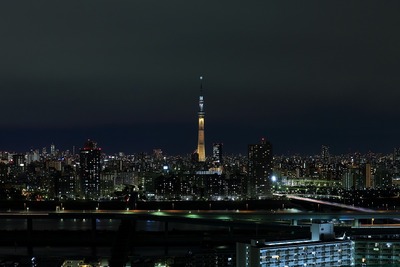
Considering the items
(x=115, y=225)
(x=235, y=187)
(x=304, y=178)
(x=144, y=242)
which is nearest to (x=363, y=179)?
(x=304, y=178)

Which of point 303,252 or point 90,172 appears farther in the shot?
point 90,172

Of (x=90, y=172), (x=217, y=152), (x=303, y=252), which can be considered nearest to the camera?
(x=303, y=252)

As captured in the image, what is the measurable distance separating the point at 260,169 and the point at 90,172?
6.96m

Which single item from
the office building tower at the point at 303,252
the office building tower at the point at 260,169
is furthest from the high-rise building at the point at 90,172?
the office building tower at the point at 303,252

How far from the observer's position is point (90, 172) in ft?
95.8

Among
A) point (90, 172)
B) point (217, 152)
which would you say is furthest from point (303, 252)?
point (217, 152)

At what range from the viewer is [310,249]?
8.54 m

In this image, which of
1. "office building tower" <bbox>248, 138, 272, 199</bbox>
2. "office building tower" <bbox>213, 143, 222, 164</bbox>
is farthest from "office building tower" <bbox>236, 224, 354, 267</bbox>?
"office building tower" <bbox>213, 143, 222, 164</bbox>

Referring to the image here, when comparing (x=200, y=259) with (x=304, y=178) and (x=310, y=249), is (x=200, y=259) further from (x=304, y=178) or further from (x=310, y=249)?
(x=304, y=178)

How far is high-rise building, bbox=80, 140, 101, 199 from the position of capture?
93.4 ft

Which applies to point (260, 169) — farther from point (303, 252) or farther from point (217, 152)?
point (303, 252)

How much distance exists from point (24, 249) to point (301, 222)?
249 inches

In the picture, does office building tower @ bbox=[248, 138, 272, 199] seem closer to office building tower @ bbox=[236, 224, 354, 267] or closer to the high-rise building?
the high-rise building

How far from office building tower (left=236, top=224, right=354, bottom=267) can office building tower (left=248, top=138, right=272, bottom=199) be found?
19.5 meters
